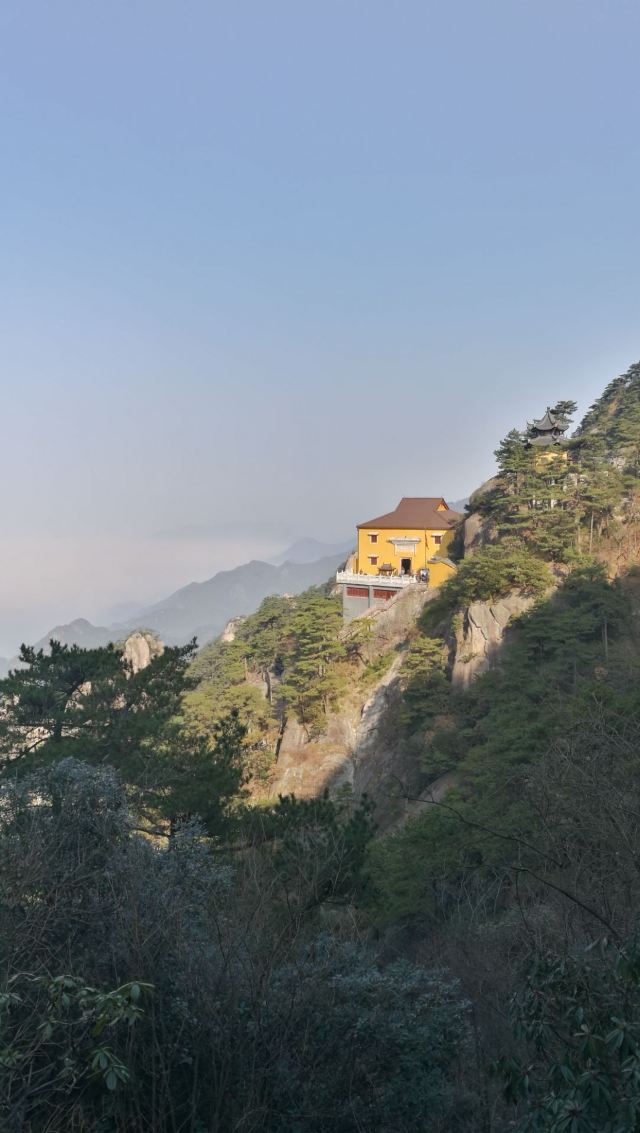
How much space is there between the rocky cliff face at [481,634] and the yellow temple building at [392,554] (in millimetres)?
9840

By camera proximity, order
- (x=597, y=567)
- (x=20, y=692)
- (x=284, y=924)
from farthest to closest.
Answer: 1. (x=597, y=567)
2. (x=20, y=692)
3. (x=284, y=924)

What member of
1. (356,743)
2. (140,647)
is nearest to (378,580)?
(356,743)

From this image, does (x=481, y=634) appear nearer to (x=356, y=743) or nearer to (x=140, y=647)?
(x=356, y=743)

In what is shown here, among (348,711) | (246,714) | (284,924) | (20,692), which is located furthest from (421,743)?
(284,924)

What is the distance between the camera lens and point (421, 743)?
27250 mm

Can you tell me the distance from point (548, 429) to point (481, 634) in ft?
50.5

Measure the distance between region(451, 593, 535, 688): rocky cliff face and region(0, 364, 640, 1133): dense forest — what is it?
417cm

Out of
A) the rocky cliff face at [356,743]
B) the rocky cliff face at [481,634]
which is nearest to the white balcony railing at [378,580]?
the rocky cliff face at [356,743]

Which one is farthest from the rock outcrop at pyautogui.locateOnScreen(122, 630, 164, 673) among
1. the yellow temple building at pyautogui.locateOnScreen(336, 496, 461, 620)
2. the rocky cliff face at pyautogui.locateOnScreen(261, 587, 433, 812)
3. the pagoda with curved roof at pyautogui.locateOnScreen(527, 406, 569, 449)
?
the pagoda with curved roof at pyautogui.locateOnScreen(527, 406, 569, 449)

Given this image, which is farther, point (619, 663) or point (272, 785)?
point (272, 785)

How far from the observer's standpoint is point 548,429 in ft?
127

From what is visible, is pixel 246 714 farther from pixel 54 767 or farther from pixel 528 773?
pixel 54 767

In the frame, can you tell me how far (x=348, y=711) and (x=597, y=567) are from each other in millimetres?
13350

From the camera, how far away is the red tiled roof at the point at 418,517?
4300 centimetres
